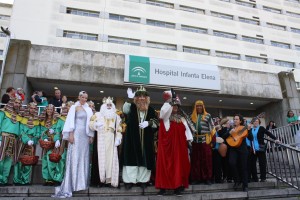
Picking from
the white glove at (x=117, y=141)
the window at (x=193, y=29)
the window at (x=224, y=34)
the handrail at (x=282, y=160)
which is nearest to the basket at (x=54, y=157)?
the white glove at (x=117, y=141)

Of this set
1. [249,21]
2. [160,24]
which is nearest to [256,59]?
[249,21]

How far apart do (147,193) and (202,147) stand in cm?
168

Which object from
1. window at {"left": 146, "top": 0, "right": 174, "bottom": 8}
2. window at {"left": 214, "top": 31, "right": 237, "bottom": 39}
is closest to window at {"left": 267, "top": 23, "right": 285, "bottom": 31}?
window at {"left": 214, "top": 31, "right": 237, "bottom": 39}

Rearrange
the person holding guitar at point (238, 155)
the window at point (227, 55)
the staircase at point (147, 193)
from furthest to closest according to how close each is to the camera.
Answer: the window at point (227, 55), the person holding guitar at point (238, 155), the staircase at point (147, 193)

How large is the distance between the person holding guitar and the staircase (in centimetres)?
24

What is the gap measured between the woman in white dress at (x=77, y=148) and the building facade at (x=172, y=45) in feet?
21.6

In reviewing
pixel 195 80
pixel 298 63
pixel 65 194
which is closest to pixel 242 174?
pixel 65 194

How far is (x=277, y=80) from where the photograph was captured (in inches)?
571

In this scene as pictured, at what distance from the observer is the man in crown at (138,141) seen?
491cm

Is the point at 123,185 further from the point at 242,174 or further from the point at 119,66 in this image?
the point at 119,66

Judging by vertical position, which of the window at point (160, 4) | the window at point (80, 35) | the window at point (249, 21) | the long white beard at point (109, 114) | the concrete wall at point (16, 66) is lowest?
the long white beard at point (109, 114)

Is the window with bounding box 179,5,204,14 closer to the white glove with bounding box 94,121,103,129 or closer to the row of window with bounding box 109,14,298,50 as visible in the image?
the row of window with bounding box 109,14,298,50

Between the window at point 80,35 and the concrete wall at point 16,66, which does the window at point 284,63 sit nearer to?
the window at point 80,35

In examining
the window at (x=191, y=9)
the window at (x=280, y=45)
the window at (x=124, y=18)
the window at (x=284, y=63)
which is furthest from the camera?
the window at (x=280, y=45)
